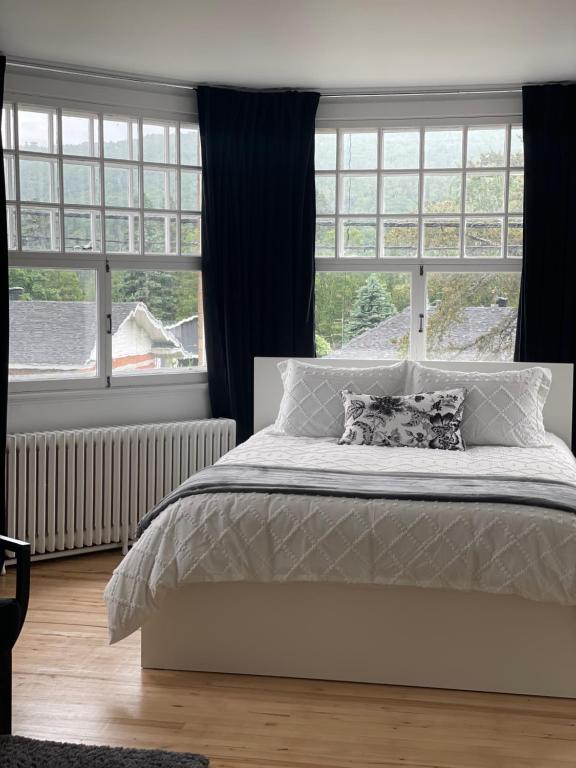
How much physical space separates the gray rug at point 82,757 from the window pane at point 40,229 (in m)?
2.78

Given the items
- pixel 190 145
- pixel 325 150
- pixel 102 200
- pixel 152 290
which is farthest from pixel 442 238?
pixel 102 200

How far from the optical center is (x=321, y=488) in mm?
3035

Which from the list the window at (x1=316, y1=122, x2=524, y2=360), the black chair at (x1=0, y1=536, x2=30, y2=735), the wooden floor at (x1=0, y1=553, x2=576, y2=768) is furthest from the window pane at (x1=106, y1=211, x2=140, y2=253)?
the black chair at (x1=0, y1=536, x2=30, y2=735)

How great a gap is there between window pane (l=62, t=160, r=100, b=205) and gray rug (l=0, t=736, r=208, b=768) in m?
3.01

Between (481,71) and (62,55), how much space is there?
7.10ft

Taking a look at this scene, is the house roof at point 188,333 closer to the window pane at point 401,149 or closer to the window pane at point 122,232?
the window pane at point 122,232

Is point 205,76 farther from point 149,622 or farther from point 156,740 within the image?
point 156,740

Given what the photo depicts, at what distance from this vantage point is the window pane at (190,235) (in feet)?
16.3

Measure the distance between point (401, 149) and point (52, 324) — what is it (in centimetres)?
222

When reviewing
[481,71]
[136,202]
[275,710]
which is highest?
[481,71]

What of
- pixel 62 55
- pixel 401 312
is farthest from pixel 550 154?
pixel 62 55

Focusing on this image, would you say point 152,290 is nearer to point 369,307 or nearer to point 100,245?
point 100,245

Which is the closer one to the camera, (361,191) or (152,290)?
(152,290)

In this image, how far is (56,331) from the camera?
4.66m
